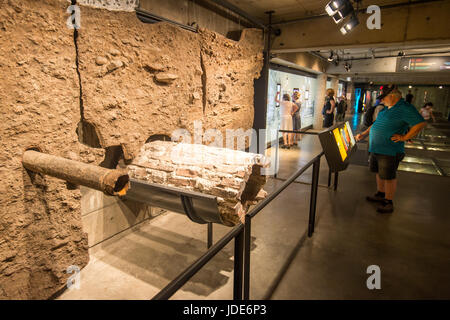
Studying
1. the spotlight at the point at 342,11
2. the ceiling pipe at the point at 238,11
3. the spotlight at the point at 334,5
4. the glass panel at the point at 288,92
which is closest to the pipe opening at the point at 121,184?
the ceiling pipe at the point at 238,11

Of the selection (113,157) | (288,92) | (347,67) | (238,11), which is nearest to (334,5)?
(238,11)

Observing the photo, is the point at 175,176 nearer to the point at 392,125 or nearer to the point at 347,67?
the point at 392,125

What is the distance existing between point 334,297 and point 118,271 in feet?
6.33

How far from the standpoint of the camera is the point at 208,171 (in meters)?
2.17

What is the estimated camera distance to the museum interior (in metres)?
1.82

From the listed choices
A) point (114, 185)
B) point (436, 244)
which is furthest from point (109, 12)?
point (436, 244)

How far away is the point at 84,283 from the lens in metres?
2.38

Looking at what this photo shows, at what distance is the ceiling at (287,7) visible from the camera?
4.28 m

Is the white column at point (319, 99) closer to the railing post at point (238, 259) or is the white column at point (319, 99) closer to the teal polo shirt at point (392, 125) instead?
the teal polo shirt at point (392, 125)

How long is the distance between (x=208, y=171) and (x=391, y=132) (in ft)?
8.73

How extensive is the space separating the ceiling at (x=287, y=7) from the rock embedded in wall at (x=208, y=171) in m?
3.05

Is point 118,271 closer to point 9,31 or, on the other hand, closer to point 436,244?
point 9,31

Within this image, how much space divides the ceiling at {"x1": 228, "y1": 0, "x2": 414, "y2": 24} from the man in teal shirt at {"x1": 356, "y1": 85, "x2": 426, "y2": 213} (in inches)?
69.1

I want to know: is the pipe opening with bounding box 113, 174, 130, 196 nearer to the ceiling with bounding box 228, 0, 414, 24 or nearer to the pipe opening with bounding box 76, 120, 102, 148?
the pipe opening with bounding box 76, 120, 102, 148
